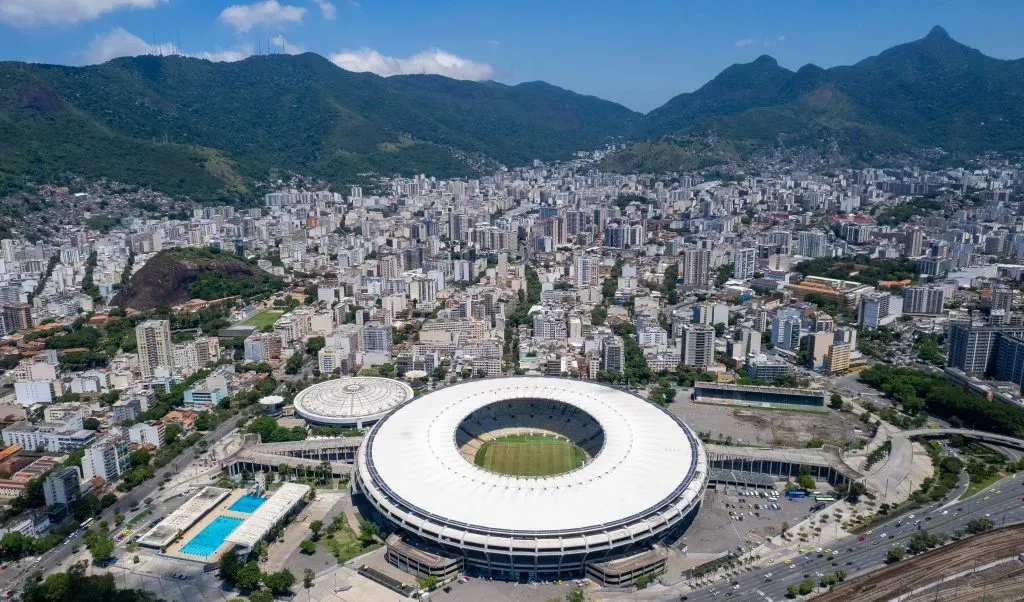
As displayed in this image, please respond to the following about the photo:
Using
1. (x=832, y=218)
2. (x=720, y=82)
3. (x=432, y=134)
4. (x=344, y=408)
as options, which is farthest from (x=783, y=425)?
(x=720, y=82)

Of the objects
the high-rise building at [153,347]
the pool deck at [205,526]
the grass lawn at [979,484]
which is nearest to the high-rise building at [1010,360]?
the grass lawn at [979,484]

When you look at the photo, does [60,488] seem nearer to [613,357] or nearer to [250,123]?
[613,357]

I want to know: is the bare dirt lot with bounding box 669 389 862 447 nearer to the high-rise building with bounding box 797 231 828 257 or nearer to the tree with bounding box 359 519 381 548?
the tree with bounding box 359 519 381 548

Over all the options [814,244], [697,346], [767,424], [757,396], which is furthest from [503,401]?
[814,244]

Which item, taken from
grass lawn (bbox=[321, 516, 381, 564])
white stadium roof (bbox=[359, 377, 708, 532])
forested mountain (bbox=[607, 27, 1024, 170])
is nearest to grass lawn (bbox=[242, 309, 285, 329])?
white stadium roof (bbox=[359, 377, 708, 532])

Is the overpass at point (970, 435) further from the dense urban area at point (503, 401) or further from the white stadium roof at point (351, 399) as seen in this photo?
the white stadium roof at point (351, 399)
